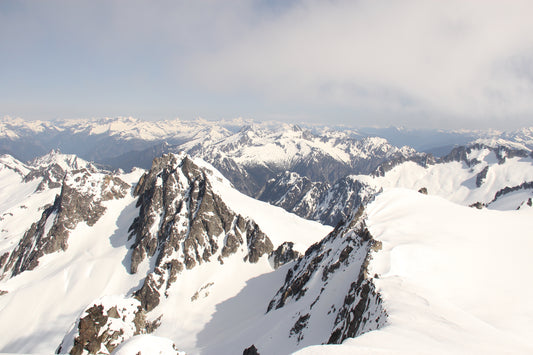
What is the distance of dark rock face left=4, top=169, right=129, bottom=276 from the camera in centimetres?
10975

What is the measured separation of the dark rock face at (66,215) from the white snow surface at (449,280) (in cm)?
12891

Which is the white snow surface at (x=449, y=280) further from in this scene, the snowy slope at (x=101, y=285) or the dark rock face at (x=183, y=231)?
the dark rock face at (x=183, y=231)

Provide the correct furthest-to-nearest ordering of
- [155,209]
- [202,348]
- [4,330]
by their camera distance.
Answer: [155,209]
[4,330]
[202,348]

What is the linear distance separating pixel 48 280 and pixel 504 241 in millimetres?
142389

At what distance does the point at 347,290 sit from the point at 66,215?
432 ft

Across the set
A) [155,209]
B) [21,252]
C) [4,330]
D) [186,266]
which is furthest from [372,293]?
[21,252]

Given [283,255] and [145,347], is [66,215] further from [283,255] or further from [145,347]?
[145,347]

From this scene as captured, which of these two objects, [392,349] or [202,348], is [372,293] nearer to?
[392,349]

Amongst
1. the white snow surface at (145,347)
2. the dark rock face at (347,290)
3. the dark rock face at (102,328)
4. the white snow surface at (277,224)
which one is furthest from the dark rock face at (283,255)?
→ the white snow surface at (145,347)

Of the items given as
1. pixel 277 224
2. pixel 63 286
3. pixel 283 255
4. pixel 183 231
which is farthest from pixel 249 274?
pixel 63 286

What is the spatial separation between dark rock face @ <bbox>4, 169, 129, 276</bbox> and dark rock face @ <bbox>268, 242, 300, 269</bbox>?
88200 millimetres

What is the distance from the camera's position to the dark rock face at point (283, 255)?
102438 mm

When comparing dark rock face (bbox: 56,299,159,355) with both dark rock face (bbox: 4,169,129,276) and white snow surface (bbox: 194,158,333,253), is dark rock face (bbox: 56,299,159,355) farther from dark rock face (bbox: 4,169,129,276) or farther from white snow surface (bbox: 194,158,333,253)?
dark rock face (bbox: 4,169,129,276)

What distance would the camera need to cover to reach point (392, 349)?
17984 millimetres
